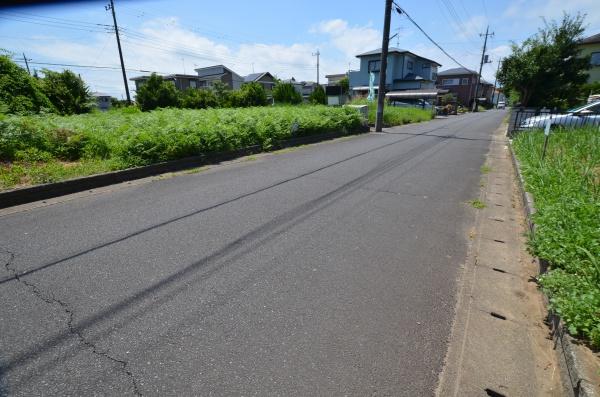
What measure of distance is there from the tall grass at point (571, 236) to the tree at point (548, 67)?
477 inches

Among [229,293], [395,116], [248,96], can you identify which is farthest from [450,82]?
[229,293]

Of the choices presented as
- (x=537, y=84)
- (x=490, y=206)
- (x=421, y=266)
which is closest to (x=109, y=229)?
(x=421, y=266)

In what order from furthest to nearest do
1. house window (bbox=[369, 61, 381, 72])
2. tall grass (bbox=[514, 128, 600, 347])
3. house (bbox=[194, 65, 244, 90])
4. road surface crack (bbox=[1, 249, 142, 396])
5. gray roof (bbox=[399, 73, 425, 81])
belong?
house (bbox=[194, 65, 244, 90]), gray roof (bbox=[399, 73, 425, 81]), house window (bbox=[369, 61, 381, 72]), tall grass (bbox=[514, 128, 600, 347]), road surface crack (bbox=[1, 249, 142, 396])

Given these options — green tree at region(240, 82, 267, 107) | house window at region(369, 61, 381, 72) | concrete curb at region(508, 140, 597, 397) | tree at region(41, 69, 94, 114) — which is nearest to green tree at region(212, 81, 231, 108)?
green tree at region(240, 82, 267, 107)

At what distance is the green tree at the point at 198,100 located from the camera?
24312mm

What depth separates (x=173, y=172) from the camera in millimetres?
7195

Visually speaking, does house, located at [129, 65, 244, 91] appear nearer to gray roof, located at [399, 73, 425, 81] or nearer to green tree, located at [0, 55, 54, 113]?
gray roof, located at [399, 73, 425, 81]

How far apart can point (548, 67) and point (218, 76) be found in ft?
145

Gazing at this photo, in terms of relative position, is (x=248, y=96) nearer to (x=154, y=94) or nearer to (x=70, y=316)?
(x=154, y=94)

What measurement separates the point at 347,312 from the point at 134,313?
1.74 metres

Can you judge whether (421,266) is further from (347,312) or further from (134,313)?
(134,313)

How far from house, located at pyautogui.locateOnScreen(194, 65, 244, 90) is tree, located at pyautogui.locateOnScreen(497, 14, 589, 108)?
4106 cm

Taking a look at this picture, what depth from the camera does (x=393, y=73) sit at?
1608 inches

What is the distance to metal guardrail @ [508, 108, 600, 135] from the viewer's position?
10677 mm
